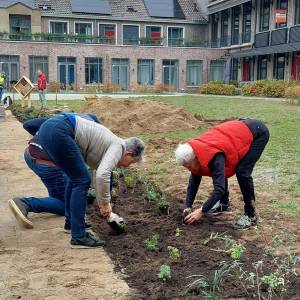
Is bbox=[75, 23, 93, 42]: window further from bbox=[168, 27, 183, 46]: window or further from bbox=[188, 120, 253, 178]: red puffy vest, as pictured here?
bbox=[188, 120, 253, 178]: red puffy vest

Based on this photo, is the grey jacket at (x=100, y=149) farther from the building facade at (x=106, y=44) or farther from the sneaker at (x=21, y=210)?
the building facade at (x=106, y=44)

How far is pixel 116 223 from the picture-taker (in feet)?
16.1

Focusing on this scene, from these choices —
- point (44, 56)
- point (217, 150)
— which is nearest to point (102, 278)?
point (217, 150)

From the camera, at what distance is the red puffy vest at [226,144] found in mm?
4746

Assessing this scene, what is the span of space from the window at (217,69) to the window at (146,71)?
19.4 feet

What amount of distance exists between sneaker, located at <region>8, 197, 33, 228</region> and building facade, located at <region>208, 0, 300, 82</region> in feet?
109

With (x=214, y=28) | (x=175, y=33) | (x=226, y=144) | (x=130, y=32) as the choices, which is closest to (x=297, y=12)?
(x=214, y=28)

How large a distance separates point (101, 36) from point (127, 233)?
1824 inches

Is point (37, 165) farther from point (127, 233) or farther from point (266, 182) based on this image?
point (266, 182)

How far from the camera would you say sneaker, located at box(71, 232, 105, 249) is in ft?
15.5

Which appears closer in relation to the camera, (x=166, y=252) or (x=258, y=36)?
(x=166, y=252)

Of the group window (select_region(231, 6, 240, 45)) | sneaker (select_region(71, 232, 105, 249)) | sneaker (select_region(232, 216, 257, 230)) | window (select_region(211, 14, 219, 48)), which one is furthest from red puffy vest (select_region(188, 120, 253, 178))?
window (select_region(211, 14, 219, 48))

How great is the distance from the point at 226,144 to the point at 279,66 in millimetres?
38121

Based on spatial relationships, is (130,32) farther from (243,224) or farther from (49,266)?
(49,266)
